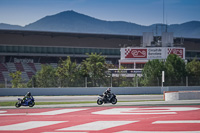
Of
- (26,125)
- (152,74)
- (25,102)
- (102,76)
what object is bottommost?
(26,125)

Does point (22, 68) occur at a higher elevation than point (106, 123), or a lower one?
higher

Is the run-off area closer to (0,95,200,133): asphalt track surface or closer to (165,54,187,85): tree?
(0,95,200,133): asphalt track surface

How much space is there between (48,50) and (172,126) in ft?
224

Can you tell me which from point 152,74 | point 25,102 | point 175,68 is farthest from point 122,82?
point 25,102

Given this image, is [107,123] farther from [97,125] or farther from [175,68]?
[175,68]

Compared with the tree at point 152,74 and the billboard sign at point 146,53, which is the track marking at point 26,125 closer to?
the tree at point 152,74

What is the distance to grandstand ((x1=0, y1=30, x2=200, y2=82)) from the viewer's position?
77562 millimetres

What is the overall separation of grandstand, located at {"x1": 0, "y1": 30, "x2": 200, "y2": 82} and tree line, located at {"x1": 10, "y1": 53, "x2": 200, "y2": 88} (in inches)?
980

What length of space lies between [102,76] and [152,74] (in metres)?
6.62

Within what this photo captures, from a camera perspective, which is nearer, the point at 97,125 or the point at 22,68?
the point at 97,125

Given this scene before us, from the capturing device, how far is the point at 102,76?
4788cm

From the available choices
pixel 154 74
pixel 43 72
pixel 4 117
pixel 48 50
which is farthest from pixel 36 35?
pixel 4 117

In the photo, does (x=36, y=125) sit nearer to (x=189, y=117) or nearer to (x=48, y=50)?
(x=189, y=117)

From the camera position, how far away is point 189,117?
691 inches
